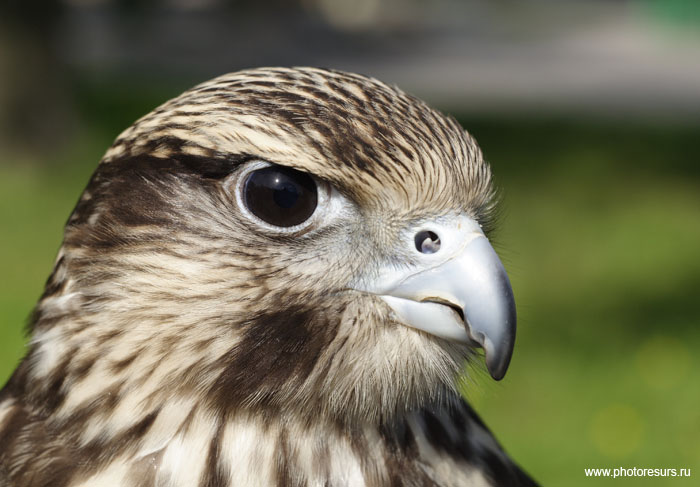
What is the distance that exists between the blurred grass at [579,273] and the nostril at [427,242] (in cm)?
63

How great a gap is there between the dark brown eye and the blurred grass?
2.70ft

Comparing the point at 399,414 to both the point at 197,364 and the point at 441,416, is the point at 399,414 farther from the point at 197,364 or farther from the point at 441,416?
the point at 197,364

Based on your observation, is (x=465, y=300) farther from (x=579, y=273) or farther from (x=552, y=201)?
(x=552, y=201)

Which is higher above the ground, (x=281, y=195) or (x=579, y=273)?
(x=579, y=273)

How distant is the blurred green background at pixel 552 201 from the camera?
19.2 feet

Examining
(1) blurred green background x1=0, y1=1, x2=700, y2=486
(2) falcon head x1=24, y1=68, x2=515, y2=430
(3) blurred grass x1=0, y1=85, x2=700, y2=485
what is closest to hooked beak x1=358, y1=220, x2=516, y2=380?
(2) falcon head x1=24, y1=68, x2=515, y2=430

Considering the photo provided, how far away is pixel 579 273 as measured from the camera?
8.05 meters

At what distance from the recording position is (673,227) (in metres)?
9.02

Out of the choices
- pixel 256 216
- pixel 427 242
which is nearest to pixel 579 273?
pixel 427 242

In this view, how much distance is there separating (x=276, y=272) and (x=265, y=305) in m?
0.08

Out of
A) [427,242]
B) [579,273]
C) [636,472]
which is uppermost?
[579,273]

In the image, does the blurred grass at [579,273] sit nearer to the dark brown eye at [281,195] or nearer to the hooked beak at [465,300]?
the hooked beak at [465,300]

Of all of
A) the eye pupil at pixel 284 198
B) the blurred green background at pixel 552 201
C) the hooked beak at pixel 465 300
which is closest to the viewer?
the hooked beak at pixel 465 300

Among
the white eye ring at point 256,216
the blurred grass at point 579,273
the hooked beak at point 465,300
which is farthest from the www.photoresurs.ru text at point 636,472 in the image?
the white eye ring at point 256,216
